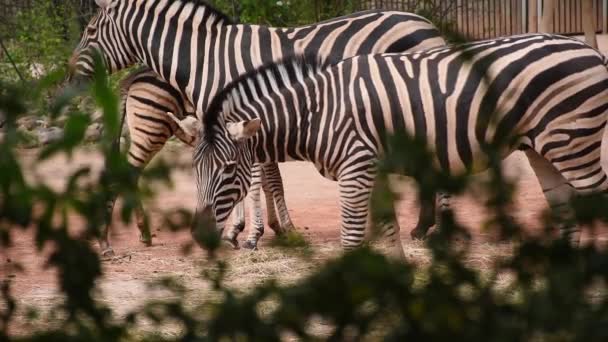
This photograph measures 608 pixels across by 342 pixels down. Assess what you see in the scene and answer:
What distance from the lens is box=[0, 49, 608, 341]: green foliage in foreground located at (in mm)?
1353

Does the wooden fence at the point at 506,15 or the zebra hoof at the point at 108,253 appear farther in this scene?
the wooden fence at the point at 506,15

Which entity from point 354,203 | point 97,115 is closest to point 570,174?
point 354,203

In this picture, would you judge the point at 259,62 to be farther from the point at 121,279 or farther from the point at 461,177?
the point at 461,177

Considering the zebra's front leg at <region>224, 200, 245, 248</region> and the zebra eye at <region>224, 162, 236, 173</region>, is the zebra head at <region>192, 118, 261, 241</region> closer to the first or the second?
the zebra eye at <region>224, 162, 236, 173</region>

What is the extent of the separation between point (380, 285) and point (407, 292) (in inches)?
1.4

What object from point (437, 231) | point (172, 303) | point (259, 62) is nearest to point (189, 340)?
point (172, 303)

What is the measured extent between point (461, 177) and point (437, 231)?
0.24ft

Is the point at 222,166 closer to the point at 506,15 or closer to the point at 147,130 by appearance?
the point at 147,130

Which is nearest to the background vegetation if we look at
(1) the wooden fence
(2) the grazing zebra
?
(2) the grazing zebra

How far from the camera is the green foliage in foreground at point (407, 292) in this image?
1.35 meters

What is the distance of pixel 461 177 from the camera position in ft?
4.76

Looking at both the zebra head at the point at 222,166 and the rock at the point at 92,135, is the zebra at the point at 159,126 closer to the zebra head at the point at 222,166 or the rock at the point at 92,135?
the zebra head at the point at 222,166

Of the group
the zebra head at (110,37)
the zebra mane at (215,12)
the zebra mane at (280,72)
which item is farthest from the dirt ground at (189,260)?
the zebra mane at (215,12)

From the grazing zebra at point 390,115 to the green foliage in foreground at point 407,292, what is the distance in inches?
203
